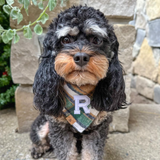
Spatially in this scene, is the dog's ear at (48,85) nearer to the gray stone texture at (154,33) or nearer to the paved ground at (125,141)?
the paved ground at (125,141)

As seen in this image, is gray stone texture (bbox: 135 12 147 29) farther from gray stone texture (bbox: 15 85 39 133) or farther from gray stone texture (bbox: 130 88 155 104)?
gray stone texture (bbox: 15 85 39 133)

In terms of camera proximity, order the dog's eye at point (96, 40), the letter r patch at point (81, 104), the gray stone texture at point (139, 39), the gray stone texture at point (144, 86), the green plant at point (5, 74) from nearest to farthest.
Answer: the dog's eye at point (96, 40), the letter r patch at point (81, 104), the green plant at point (5, 74), the gray stone texture at point (144, 86), the gray stone texture at point (139, 39)

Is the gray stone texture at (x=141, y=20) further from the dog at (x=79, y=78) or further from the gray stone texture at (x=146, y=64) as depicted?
the dog at (x=79, y=78)

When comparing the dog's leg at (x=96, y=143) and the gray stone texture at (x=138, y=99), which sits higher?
the dog's leg at (x=96, y=143)

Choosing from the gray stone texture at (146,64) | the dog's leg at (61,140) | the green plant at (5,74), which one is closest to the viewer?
the dog's leg at (61,140)

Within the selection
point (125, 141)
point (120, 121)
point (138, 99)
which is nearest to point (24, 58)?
point (120, 121)

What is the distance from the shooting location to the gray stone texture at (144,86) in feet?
9.90

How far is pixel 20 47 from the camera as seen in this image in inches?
67.3

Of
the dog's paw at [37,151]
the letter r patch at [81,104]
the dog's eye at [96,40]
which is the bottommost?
the dog's paw at [37,151]

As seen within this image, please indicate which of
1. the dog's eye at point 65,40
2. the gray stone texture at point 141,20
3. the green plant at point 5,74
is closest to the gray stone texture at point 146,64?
the gray stone texture at point 141,20

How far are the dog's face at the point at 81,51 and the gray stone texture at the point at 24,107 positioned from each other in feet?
3.11

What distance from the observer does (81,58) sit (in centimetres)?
95

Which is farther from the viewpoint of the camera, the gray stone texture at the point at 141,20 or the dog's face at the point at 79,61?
the gray stone texture at the point at 141,20

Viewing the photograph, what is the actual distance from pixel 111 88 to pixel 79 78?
307mm
